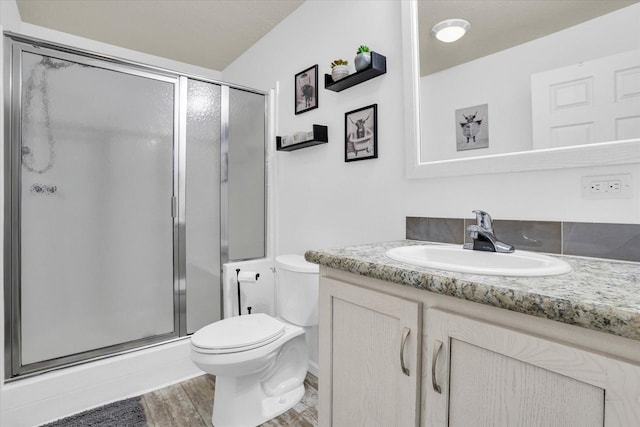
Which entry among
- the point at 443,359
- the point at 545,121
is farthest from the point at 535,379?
the point at 545,121

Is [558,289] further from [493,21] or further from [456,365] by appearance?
[493,21]

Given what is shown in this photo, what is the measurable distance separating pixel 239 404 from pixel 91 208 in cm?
136

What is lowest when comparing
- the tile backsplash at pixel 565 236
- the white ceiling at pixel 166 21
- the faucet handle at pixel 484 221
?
the tile backsplash at pixel 565 236

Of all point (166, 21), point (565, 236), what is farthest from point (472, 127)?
point (166, 21)

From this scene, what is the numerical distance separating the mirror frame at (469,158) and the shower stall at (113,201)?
136 centimetres

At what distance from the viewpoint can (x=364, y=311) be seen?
0.96 meters

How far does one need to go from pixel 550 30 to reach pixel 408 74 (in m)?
0.53

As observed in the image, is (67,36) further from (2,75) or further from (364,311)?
(364,311)

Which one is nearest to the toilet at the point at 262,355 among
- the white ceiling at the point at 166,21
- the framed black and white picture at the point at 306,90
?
the framed black and white picture at the point at 306,90

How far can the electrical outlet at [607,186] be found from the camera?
3.06 ft

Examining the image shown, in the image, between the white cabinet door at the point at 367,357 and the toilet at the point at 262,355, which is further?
the toilet at the point at 262,355

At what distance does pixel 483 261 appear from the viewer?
3.62ft

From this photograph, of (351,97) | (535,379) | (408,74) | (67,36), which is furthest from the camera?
(67,36)

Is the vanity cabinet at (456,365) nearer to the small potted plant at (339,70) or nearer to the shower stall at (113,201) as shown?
the small potted plant at (339,70)
